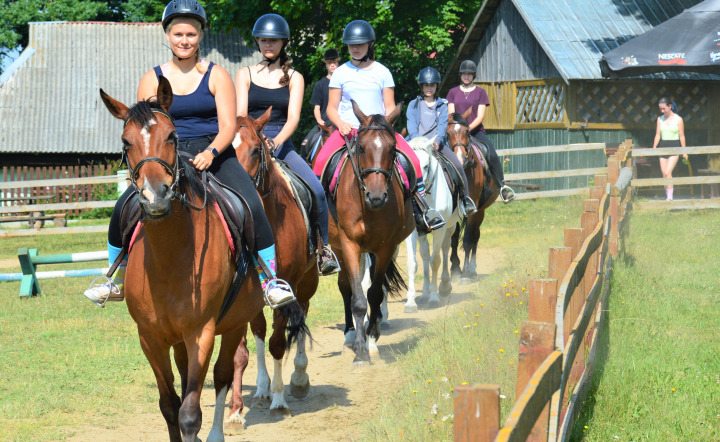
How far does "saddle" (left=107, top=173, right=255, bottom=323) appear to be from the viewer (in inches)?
209

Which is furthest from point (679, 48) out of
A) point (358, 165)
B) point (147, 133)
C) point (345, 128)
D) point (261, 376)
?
point (147, 133)

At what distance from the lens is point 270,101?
7465 mm

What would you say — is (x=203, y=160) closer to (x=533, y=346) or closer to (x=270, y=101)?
(x=270, y=101)

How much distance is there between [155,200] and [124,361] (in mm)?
4839

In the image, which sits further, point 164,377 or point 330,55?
point 330,55

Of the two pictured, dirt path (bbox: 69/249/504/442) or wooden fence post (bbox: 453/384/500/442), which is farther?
dirt path (bbox: 69/249/504/442)

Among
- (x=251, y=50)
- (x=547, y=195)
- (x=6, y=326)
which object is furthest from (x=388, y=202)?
(x=251, y=50)

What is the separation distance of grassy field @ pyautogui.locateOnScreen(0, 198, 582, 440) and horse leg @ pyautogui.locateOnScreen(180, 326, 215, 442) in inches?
53.9

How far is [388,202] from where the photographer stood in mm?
8750

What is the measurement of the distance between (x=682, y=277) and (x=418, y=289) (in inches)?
156

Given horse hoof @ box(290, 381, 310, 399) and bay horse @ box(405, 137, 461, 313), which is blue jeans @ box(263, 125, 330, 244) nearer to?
horse hoof @ box(290, 381, 310, 399)

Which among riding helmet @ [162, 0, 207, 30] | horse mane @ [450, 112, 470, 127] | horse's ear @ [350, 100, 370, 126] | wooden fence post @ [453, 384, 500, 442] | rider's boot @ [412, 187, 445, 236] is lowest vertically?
wooden fence post @ [453, 384, 500, 442]

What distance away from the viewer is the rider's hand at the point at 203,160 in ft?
16.9

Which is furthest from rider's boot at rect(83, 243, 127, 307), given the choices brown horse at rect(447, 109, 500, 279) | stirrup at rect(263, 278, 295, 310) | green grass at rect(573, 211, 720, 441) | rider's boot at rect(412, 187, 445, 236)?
brown horse at rect(447, 109, 500, 279)
